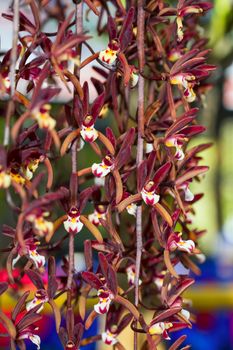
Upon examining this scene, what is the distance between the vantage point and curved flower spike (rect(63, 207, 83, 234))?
593mm

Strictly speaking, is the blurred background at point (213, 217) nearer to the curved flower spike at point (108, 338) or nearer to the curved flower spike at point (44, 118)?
the curved flower spike at point (108, 338)

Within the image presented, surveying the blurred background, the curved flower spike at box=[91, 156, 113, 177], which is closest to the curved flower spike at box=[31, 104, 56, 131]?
the curved flower spike at box=[91, 156, 113, 177]

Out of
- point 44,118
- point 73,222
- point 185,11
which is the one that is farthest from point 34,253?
point 185,11

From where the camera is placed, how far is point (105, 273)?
23.3 inches

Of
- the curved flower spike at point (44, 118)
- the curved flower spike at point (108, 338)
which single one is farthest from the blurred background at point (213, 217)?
the curved flower spike at point (44, 118)

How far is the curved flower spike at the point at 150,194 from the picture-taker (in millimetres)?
603

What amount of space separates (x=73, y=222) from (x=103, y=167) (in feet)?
0.18

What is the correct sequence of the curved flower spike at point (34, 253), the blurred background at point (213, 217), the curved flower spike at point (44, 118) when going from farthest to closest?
the blurred background at point (213, 217) < the curved flower spike at point (34, 253) < the curved flower spike at point (44, 118)

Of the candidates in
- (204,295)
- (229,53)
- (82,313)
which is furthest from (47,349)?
(82,313)

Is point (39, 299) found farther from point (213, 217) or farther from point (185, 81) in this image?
point (213, 217)

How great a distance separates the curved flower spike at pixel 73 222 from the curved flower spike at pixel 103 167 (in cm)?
4

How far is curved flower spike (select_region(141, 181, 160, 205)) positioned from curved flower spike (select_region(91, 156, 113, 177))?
36 mm

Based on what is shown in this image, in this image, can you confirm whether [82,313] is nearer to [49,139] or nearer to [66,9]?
[49,139]

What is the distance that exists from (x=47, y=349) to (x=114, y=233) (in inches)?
33.1
